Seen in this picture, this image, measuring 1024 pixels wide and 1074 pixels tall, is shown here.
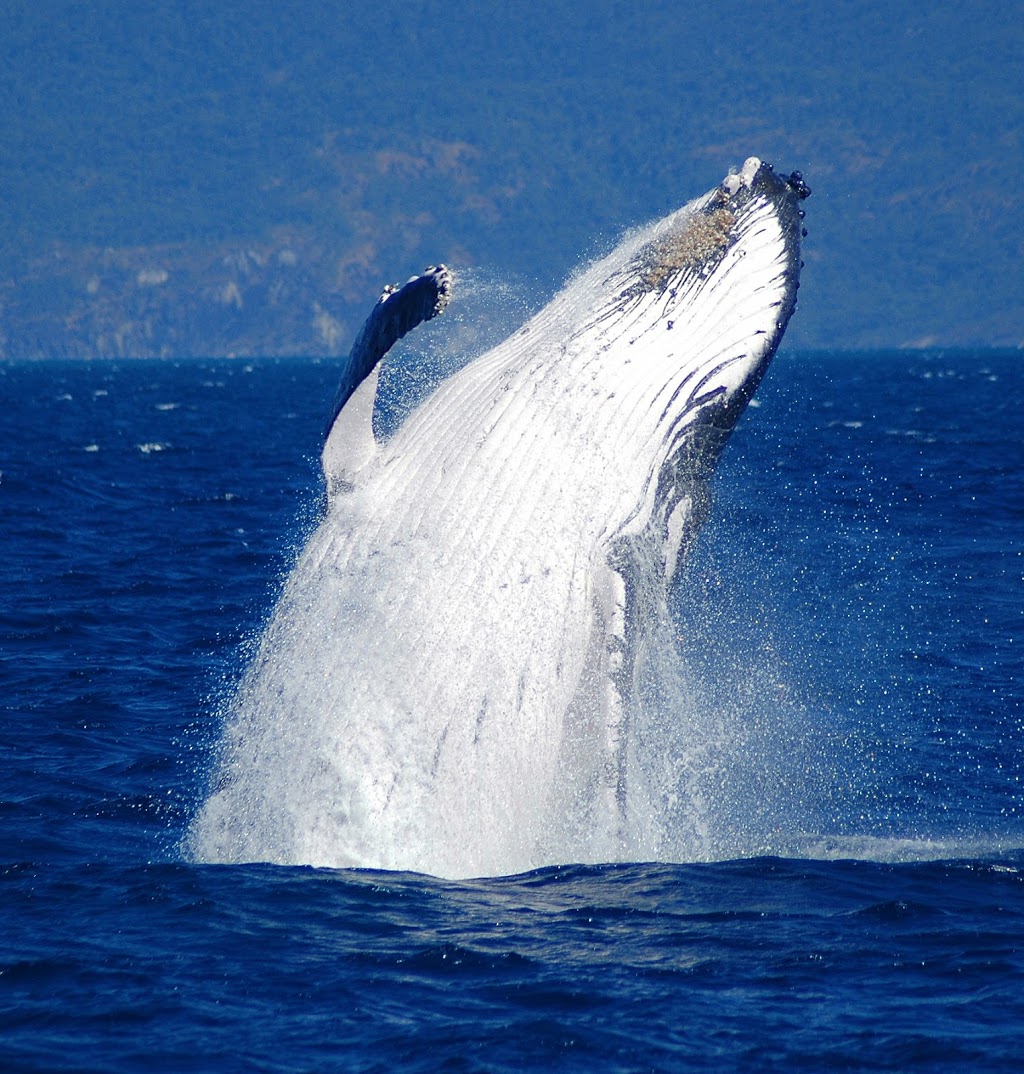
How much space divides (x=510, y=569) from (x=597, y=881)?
2.08m

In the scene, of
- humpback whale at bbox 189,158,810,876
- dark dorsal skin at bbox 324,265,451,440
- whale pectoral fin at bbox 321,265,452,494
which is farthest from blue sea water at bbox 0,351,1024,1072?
dark dorsal skin at bbox 324,265,451,440

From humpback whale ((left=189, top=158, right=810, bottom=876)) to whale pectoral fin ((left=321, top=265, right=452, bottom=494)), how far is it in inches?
0.6

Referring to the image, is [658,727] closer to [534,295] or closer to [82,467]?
[534,295]

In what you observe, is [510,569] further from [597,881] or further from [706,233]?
[706,233]

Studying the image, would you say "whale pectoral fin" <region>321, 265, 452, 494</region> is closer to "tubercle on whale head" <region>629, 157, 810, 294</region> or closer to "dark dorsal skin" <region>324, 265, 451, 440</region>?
"dark dorsal skin" <region>324, 265, 451, 440</region>

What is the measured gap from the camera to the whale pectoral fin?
9875 millimetres

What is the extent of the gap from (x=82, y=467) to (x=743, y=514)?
2017cm

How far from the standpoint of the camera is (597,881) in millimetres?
10359

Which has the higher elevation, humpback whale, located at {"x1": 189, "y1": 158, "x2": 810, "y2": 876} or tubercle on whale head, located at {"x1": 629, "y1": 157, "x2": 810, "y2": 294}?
tubercle on whale head, located at {"x1": 629, "y1": 157, "x2": 810, "y2": 294}

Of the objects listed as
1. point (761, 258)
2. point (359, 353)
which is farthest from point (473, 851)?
point (761, 258)

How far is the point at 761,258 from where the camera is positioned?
10430mm

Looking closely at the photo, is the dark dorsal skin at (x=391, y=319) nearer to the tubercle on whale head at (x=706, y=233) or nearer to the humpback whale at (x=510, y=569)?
the humpback whale at (x=510, y=569)

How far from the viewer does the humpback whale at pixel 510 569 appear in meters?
10.2

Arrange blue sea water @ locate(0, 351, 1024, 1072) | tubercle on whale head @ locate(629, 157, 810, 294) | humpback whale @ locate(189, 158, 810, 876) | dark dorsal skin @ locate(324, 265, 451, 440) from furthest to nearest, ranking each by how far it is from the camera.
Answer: tubercle on whale head @ locate(629, 157, 810, 294) < humpback whale @ locate(189, 158, 810, 876) < dark dorsal skin @ locate(324, 265, 451, 440) < blue sea water @ locate(0, 351, 1024, 1072)
